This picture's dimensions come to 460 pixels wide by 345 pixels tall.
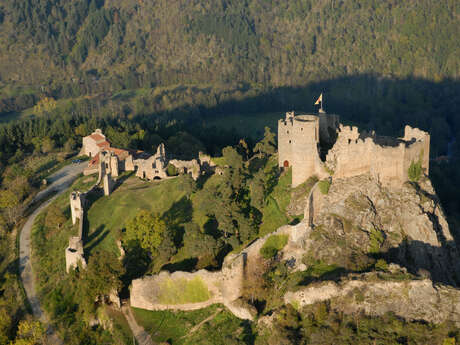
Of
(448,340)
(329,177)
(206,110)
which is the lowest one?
(206,110)

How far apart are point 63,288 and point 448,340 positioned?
39813mm

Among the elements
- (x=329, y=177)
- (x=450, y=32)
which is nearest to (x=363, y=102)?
(x=450, y=32)

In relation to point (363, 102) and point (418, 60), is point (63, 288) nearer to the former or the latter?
point (363, 102)

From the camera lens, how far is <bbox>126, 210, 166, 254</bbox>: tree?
2489 inches

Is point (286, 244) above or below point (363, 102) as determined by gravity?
above

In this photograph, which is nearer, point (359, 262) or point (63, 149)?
point (359, 262)

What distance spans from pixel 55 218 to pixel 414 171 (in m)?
42.7

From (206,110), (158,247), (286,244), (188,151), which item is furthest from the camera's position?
(206,110)

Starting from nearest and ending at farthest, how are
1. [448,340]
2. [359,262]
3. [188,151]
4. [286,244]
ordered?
[448,340] → [359,262] → [286,244] → [188,151]

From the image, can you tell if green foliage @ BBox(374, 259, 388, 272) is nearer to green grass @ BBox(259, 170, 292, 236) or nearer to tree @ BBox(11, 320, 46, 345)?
green grass @ BBox(259, 170, 292, 236)

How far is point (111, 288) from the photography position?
2328 inches

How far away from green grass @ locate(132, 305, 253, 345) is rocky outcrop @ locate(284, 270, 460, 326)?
6.22 meters

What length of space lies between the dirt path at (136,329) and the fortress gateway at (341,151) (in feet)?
68.6

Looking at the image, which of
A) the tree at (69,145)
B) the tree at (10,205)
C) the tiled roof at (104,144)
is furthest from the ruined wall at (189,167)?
the tree at (69,145)
